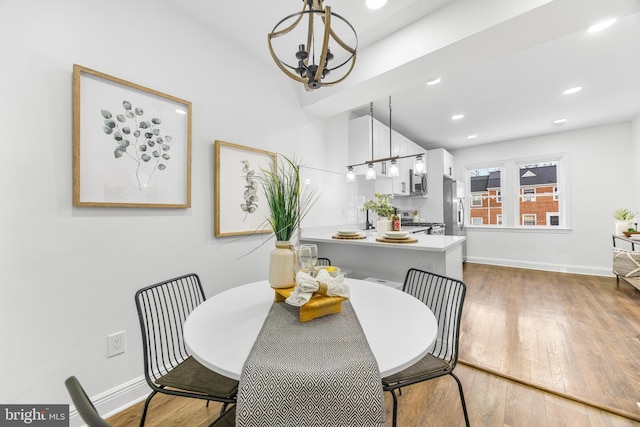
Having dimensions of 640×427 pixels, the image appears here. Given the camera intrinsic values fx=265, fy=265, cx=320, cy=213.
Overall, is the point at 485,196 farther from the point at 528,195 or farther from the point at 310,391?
the point at 310,391

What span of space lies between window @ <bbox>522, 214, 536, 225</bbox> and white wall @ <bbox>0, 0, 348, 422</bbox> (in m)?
5.78

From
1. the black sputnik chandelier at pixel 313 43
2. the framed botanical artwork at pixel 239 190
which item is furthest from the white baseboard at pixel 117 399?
the black sputnik chandelier at pixel 313 43

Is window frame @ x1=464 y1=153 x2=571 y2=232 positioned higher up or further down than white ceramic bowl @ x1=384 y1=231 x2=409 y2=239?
higher up

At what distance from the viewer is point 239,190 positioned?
7.17ft

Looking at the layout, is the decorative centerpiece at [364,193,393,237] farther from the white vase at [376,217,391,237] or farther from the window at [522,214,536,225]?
the window at [522,214,536,225]

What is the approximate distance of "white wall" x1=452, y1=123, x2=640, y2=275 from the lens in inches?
171

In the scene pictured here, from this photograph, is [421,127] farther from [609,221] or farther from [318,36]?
[609,221]

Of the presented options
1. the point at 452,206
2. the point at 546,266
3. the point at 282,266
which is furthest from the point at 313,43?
the point at 546,266

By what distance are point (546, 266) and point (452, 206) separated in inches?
81.5

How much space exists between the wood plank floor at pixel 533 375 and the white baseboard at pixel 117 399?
0.16ft

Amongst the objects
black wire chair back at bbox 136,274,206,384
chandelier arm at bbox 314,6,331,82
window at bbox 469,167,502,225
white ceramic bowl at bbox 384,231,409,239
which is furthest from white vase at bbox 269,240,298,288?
window at bbox 469,167,502,225

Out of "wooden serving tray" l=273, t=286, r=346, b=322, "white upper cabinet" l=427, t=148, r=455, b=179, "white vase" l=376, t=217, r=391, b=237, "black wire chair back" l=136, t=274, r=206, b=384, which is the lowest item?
"black wire chair back" l=136, t=274, r=206, b=384

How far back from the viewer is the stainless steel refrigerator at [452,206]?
16.7 ft

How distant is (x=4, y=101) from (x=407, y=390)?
105 inches
